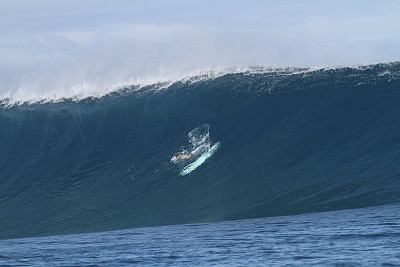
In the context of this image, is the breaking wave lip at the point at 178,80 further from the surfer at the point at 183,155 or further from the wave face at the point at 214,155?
the surfer at the point at 183,155

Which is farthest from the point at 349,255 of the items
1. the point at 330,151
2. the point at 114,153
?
the point at 114,153

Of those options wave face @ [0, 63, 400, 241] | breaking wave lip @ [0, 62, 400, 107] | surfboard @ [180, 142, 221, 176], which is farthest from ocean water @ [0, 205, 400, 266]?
breaking wave lip @ [0, 62, 400, 107]

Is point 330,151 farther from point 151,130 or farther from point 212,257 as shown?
point 212,257

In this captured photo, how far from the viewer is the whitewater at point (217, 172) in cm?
1203

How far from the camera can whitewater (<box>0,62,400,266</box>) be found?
1203 centimetres

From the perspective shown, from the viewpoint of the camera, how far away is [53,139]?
23312 mm

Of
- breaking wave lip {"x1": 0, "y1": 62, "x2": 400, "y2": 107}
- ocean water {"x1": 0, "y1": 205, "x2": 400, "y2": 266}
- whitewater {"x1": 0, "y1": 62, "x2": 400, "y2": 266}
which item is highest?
breaking wave lip {"x1": 0, "y1": 62, "x2": 400, "y2": 107}

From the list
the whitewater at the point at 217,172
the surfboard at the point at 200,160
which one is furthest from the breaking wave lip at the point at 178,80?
the surfboard at the point at 200,160

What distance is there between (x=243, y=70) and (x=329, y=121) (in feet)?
18.8

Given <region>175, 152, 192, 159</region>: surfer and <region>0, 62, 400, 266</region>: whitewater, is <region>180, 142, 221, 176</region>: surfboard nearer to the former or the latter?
<region>0, 62, 400, 266</region>: whitewater

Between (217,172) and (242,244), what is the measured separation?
6.86 metres

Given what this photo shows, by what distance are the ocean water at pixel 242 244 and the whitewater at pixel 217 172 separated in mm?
45

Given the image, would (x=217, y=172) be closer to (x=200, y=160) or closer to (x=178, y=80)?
(x=200, y=160)

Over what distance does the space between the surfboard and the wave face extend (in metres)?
0.17
